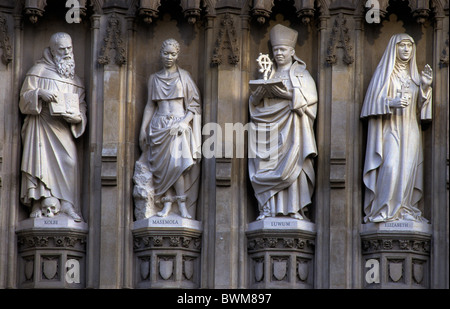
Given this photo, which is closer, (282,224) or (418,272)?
(418,272)

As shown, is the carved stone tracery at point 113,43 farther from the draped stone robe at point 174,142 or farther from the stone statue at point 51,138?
the draped stone robe at point 174,142

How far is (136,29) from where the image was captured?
3688 centimetres

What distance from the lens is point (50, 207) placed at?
36.0 m

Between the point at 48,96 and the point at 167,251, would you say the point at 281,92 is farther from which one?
the point at 48,96

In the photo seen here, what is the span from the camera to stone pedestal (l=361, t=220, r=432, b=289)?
3544 cm

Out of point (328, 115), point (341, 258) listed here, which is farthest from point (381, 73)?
point (341, 258)

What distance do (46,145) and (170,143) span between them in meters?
2.28

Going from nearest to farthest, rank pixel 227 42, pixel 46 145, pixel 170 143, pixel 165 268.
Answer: pixel 165 268 < pixel 170 143 < pixel 46 145 < pixel 227 42

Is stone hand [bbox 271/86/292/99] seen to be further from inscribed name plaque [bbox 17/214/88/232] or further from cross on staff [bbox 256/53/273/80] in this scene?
inscribed name plaque [bbox 17/214/88/232]

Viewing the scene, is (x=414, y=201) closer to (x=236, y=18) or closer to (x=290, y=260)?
(x=290, y=260)

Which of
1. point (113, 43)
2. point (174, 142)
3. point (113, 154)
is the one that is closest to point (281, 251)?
point (174, 142)

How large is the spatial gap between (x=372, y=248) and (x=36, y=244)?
6081 mm

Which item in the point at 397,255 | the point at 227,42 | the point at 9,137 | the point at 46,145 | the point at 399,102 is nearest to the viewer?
the point at 397,255

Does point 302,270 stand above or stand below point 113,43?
below
